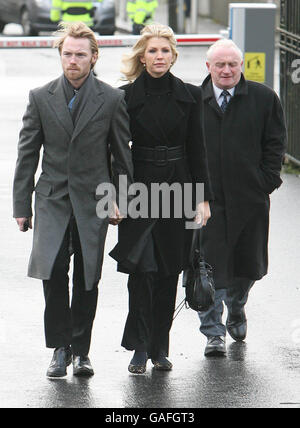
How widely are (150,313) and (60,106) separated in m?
1.24

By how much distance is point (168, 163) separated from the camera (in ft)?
21.6

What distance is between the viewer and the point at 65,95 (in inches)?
256

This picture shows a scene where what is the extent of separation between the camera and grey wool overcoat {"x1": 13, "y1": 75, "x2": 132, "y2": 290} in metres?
6.44

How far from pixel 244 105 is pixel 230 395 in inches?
69.7

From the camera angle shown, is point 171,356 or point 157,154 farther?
point 171,356

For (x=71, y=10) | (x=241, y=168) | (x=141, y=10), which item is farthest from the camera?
(x=141, y=10)

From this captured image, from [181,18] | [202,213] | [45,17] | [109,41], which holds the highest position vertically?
[202,213]

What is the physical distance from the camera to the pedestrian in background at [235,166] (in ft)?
23.4

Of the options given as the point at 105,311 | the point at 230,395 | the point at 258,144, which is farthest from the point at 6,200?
the point at 230,395

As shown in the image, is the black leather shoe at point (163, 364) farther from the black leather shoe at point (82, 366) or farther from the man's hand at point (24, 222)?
the man's hand at point (24, 222)

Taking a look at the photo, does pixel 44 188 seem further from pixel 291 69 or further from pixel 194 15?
pixel 194 15

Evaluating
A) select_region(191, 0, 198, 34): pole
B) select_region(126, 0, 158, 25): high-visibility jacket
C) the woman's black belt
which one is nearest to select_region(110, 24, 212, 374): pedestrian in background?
the woman's black belt

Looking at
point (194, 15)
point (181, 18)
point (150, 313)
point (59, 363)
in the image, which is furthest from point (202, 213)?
point (181, 18)
